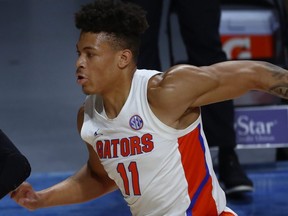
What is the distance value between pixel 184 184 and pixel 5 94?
319 centimetres

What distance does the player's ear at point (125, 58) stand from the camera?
3.16 m

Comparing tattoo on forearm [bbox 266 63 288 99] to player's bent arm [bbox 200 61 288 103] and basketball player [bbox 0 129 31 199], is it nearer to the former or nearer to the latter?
player's bent arm [bbox 200 61 288 103]

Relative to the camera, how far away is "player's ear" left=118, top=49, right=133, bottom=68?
124 inches

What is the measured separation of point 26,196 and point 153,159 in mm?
532

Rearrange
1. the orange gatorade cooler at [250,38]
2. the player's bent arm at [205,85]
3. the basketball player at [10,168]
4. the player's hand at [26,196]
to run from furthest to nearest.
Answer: the orange gatorade cooler at [250,38] < the player's hand at [26,196] < the basketball player at [10,168] < the player's bent arm at [205,85]

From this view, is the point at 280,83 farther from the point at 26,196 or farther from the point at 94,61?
the point at 26,196

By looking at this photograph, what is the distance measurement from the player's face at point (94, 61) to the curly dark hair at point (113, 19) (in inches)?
1.0

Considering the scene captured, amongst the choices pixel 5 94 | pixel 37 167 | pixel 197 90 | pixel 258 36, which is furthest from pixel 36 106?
pixel 197 90

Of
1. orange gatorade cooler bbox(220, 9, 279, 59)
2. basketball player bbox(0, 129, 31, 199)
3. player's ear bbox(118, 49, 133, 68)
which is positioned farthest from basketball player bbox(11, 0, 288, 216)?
orange gatorade cooler bbox(220, 9, 279, 59)

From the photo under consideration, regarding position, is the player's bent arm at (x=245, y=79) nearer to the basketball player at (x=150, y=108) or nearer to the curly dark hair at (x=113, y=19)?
the basketball player at (x=150, y=108)

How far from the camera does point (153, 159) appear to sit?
10.3 ft

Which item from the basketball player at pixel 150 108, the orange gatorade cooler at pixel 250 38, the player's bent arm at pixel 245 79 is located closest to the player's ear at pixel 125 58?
the basketball player at pixel 150 108

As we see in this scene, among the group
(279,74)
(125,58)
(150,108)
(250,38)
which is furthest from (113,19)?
(250,38)

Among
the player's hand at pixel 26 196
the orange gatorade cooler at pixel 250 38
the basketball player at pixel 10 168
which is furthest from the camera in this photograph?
the orange gatorade cooler at pixel 250 38
